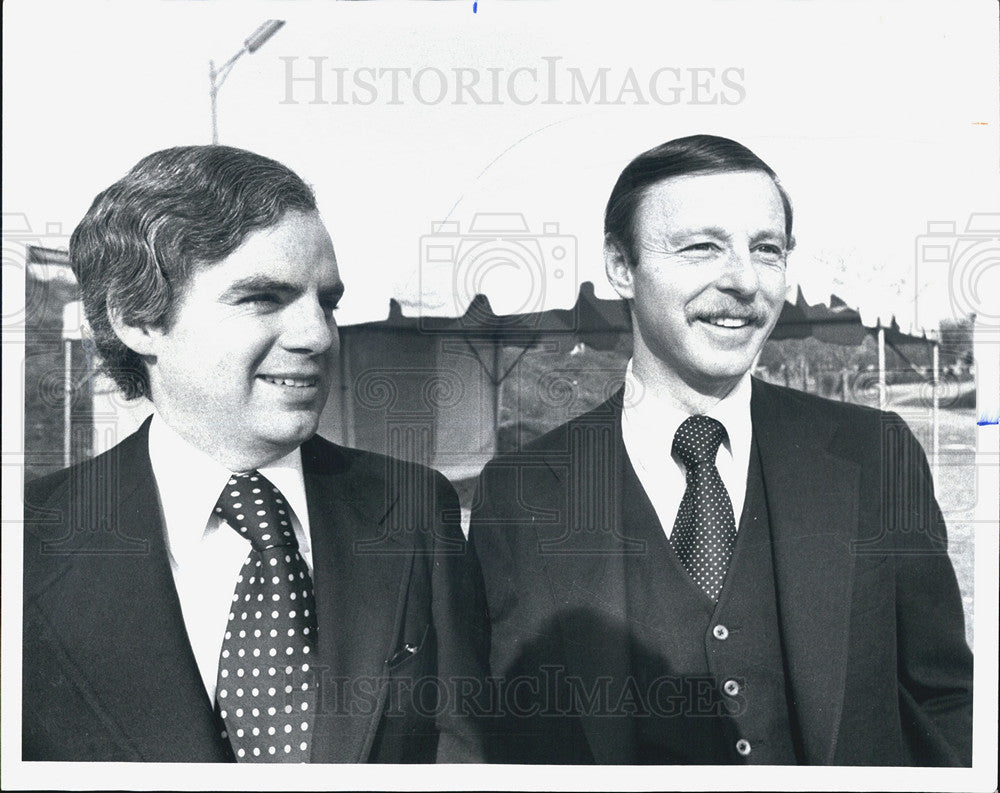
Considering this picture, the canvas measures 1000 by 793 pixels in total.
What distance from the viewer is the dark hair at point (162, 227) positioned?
9.64ft

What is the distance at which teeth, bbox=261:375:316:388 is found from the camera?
2963 mm

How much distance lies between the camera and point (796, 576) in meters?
3.02

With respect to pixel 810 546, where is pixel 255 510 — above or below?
above

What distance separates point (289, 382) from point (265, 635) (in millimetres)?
726

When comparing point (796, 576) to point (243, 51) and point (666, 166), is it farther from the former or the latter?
point (243, 51)

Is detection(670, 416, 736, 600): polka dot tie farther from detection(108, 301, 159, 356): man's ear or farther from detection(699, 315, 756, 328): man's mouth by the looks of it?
detection(108, 301, 159, 356): man's ear

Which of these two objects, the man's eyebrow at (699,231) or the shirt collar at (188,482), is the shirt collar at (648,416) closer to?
the man's eyebrow at (699,231)

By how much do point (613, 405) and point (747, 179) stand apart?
753mm

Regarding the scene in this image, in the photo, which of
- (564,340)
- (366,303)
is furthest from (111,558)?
(564,340)

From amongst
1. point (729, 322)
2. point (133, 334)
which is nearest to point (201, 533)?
point (133, 334)

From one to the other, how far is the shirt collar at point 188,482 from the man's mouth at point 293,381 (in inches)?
7.7

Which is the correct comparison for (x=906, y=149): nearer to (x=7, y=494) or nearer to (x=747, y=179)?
(x=747, y=179)

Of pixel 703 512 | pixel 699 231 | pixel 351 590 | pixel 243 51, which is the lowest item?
pixel 351 590

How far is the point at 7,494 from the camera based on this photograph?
3.12m
